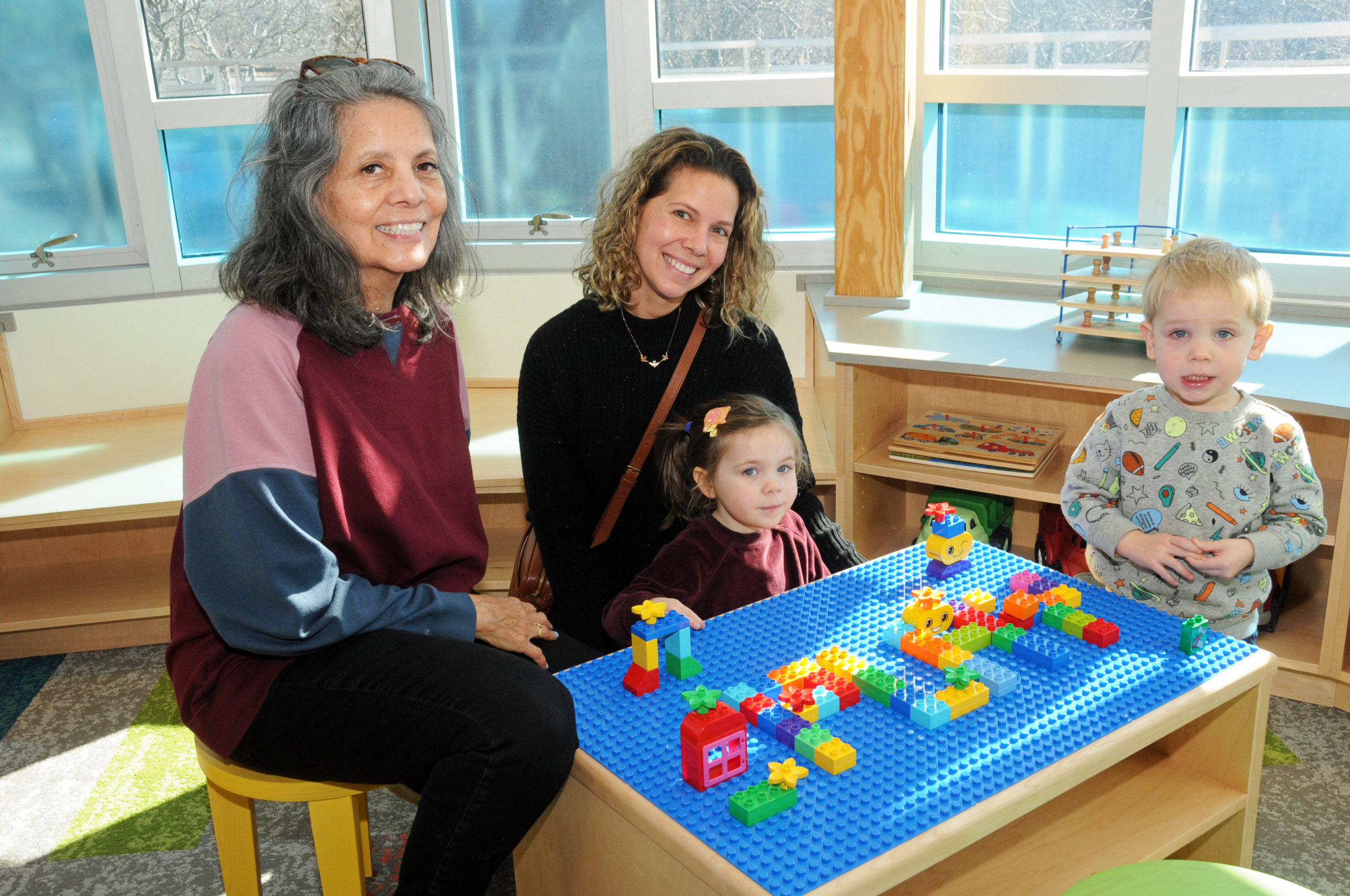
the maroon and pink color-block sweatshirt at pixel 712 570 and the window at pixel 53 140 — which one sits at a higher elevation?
the window at pixel 53 140

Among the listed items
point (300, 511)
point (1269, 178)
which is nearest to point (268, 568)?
point (300, 511)

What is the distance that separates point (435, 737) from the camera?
136cm

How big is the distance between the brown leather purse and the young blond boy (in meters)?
0.75

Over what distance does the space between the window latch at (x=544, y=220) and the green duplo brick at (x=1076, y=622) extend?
7.47 ft

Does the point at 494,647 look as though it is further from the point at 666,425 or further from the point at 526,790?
the point at 666,425

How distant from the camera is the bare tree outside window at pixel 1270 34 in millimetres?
2703

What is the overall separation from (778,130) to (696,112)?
26 centimetres

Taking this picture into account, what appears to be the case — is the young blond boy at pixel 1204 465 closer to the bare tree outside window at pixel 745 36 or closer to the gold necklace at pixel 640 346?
the gold necklace at pixel 640 346

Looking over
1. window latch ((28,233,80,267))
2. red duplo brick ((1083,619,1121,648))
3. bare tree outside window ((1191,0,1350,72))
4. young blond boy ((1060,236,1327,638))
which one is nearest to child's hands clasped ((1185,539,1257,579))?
young blond boy ((1060,236,1327,638))

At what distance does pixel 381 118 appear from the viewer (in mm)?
1533

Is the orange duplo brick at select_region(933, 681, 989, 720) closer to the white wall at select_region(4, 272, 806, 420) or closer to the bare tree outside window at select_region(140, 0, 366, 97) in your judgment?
the white wall at select_region(4, 272, 806, 420)

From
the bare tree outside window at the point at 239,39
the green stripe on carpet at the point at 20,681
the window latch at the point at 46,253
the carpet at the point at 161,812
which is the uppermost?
the bare tree outside window at the point at 239,39

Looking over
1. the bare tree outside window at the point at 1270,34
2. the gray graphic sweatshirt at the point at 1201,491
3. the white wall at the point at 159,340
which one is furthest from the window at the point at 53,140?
the bare tree outside window at the point at 1270,34

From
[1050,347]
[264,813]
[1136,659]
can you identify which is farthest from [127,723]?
[1050,347]
